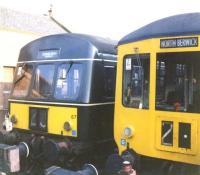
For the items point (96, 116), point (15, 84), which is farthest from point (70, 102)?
point (15, 84)

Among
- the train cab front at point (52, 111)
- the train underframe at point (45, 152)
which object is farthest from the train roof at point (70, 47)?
the train underframe at point (45, 152)

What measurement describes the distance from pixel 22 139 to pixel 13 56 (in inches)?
539

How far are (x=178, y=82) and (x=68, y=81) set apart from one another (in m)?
2.61

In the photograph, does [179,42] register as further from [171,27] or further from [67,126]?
[67,126]

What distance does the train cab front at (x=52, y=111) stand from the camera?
26.7ft

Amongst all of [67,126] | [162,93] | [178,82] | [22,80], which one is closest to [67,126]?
[67,126]

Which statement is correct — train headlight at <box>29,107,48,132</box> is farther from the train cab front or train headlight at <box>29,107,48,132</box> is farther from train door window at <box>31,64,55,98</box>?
train door window at <box>31,64,55,98</box>

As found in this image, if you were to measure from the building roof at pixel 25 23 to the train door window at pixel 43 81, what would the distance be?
14.6 meters

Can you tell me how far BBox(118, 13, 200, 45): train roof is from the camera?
6.54m

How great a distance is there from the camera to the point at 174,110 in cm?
657

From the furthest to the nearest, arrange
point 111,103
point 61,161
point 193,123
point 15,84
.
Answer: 1. point 15,84
2. point 111,103
3. point 61,161
4. point 193,123

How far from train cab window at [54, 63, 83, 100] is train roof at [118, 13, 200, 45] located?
5.06 ft

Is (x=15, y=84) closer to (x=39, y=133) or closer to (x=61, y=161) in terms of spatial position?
(x=39, y=133)

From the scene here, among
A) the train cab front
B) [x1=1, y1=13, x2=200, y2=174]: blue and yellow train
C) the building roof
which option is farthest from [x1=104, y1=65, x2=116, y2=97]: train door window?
the building roof
